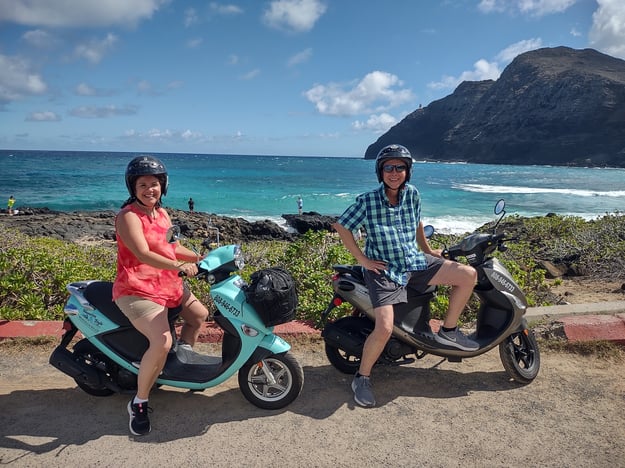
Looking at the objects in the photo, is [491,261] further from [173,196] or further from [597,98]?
[597,98]

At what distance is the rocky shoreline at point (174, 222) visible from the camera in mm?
19219

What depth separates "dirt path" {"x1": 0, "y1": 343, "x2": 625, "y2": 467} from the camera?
9.34 ft

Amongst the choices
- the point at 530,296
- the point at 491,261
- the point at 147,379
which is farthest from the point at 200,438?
the point at 530,296

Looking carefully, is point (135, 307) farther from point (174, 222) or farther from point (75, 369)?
point (174, 222)

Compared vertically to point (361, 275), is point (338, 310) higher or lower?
lower

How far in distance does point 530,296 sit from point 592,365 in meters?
1.43

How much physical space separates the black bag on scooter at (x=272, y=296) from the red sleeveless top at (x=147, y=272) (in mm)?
Result: 575

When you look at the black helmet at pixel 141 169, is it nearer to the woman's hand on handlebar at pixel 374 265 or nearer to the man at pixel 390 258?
the man at pixel 390 258

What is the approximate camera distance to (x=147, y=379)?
3086 mm

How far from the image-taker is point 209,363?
3438 mm

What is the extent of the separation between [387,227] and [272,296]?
1065 mm

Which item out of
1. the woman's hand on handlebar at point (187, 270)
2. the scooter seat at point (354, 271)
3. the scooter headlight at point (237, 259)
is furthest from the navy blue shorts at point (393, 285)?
the woman's hand on handlebar at point (187, 270)

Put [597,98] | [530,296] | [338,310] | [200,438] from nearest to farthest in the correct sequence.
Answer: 1. [200,438]
2. [338,310]
3. [530,296]
4. [597,98]

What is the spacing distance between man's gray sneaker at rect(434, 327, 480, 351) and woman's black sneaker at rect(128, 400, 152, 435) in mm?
2191
